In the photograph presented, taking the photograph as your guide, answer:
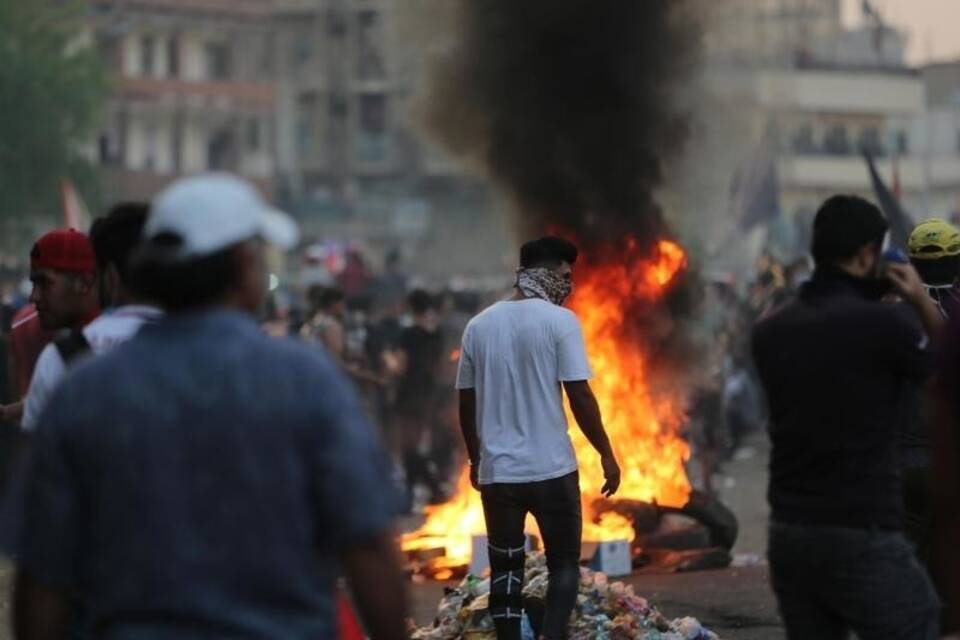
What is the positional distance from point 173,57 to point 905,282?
3205 inches

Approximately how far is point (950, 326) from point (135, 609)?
7.14 ft

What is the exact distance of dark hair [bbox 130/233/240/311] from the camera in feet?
12.9

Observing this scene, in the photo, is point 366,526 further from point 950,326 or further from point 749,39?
point 749,39

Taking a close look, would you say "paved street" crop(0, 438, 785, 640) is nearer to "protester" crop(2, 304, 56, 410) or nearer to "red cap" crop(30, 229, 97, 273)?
"protester" crop(2, 304, 56, 410)

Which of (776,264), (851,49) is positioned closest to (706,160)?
(776,264)

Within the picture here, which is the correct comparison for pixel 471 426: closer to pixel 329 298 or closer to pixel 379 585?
pixel 379 585

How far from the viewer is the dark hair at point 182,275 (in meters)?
3.94

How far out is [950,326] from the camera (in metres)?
5.12

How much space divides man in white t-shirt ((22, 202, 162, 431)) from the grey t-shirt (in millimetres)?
1574

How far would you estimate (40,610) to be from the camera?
399 centimetres

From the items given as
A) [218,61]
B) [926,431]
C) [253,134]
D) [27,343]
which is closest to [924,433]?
[926,431]

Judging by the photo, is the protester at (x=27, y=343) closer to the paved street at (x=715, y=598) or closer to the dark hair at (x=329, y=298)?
the paved street at (x=715, y=598)

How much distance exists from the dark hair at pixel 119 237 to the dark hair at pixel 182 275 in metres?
1.95

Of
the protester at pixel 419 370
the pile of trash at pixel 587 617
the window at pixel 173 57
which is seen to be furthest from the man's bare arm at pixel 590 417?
the window at pixel 173 57
